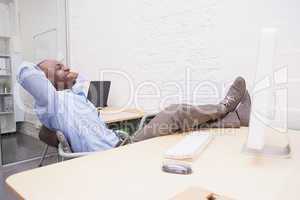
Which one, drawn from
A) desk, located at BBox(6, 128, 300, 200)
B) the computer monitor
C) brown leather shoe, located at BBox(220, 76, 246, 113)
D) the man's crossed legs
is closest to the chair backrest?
the man's crossed legs

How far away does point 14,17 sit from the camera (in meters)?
3.64

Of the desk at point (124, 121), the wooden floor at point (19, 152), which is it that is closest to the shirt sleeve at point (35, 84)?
the desk at point (124, 121)

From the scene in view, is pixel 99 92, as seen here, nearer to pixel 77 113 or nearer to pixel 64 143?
pixel 77 113

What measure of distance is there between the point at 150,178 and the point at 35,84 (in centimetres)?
88

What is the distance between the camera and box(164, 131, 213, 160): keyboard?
958 mm

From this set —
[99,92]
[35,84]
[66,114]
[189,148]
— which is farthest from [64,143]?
[99,92]

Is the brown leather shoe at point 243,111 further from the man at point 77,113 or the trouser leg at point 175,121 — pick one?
the trouser leg at point 175,121

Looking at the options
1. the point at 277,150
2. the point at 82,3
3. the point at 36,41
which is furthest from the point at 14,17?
the point at 277,150

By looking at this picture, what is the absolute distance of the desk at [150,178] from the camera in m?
0.67

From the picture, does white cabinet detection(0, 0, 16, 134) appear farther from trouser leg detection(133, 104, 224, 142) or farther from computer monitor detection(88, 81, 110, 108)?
trouser leg detection(133, 104, 224, 142)

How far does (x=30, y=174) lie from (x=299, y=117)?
1.63m

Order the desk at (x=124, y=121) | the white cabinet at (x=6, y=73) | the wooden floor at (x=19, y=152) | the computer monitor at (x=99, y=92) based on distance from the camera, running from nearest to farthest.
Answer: the desk at (x=124, y=121) → the wooden floor at (x=19, y=152) → the computer monitor at (x=99, y=92) → the white cabinet at (x=6, y=73)

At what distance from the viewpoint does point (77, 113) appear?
1516mm

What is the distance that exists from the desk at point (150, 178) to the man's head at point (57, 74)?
→ 830mm
